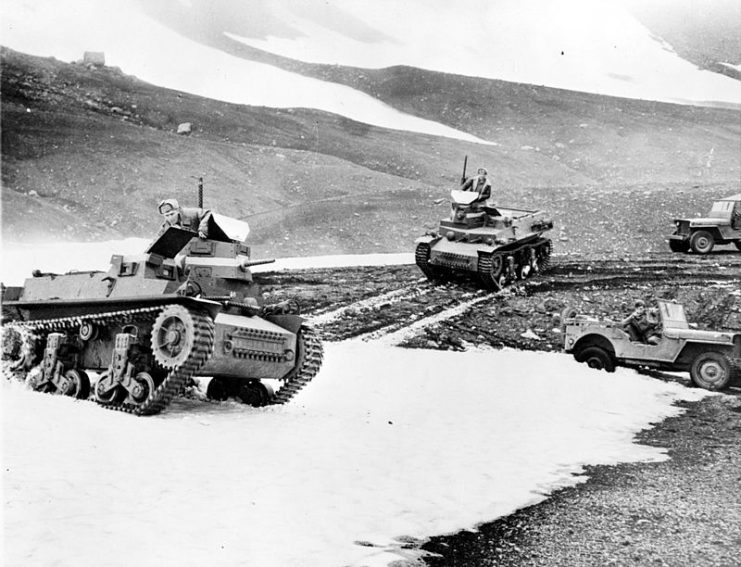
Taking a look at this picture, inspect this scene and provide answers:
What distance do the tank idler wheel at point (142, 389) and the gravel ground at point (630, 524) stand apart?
3.67 metres

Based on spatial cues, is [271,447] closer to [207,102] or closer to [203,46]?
[203,46]

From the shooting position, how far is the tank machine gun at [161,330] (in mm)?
7596

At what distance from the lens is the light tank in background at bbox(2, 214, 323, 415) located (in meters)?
7.60

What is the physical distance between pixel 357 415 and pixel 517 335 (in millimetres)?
3821

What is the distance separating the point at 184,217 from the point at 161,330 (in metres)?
1.76

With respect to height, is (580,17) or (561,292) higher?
(580,17)

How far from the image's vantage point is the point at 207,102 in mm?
18625

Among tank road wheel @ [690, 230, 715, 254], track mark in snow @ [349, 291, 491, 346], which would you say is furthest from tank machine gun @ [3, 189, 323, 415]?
tank road wheel @ [690, 230, 715, 254]

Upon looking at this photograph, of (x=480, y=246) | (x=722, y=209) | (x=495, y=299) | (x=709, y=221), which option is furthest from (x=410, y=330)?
(x=722, y=209)

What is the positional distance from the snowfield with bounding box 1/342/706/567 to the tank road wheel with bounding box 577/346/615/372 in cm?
25

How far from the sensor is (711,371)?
9656mm

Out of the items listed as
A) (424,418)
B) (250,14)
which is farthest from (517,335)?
(250,14)

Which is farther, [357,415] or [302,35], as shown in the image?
[302,35]

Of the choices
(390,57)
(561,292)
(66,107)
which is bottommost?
(561,292)
